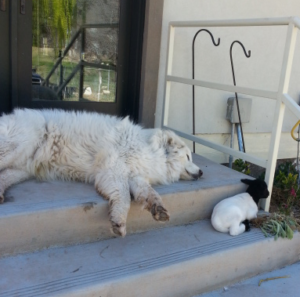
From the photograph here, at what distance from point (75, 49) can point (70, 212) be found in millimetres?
2664

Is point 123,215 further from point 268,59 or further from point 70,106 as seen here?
point 268,59

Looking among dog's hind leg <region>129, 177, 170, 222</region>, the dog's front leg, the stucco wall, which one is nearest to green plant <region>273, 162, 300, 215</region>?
the stucco wall

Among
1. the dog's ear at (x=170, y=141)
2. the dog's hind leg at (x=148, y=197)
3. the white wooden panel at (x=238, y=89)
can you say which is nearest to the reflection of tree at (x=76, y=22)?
the white wooden panel at (x=238, y=89)

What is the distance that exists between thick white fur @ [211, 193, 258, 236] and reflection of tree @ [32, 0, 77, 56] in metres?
2.91

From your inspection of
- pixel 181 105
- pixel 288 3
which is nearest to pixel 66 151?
pixel 181 105

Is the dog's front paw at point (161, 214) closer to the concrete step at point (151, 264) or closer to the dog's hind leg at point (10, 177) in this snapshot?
the concrete step at point (151, 264)

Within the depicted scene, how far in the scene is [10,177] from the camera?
3.08 metres

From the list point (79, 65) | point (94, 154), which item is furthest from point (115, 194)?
point (79, 65)

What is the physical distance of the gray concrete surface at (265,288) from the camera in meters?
2.82

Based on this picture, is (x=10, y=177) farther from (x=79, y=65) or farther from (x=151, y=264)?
(x=79, y=65)

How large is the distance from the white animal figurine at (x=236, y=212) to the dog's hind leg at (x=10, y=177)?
182 cm

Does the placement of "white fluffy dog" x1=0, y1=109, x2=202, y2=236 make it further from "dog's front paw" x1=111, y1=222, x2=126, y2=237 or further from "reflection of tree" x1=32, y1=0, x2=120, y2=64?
"reflection of tree" x1=32, y1=0, x2=120, y2=64

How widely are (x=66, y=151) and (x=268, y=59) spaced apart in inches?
173

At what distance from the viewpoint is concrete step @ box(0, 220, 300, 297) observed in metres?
2.29
